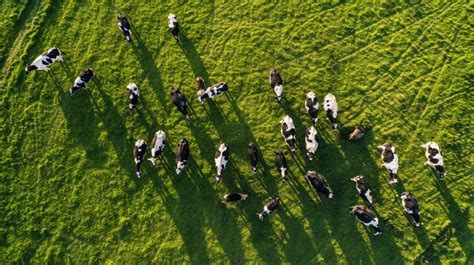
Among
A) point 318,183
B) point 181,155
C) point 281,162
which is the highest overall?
point 181,155

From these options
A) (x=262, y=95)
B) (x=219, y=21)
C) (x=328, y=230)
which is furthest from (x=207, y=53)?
(x=328, y=230)

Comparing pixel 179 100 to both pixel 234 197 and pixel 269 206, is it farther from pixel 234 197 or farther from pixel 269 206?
pixel 269 206

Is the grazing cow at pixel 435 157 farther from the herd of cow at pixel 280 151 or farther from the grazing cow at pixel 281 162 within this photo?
the grazing cow at pixel 281 162

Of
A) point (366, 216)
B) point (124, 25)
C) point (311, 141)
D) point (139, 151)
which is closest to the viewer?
point (366, 216)

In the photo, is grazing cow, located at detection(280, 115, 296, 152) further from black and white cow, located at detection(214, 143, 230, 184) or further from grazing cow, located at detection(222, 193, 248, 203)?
grazing cow, located at detection(222, 193, 248, 203)

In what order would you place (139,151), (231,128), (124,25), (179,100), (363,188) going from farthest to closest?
1. (231,128)
2. (124,25)
3. (179,100)
4. (139,151)
5. (363,188)

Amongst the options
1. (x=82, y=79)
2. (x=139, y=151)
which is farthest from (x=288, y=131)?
(x=82, y=79)

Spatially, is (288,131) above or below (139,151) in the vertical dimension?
below
